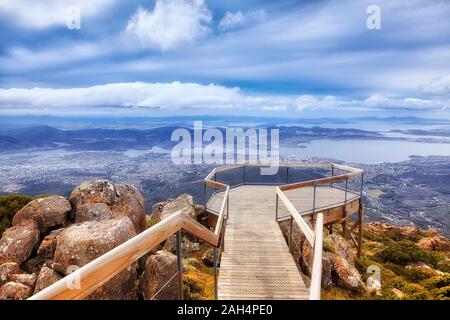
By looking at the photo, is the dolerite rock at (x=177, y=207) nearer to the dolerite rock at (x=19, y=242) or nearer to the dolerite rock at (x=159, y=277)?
the dolerite rock at (x=19, y=242)

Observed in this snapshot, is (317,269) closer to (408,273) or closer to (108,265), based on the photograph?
(108,265)

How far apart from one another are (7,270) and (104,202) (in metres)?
2.65

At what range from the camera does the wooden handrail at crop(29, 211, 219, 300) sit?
1.73 m

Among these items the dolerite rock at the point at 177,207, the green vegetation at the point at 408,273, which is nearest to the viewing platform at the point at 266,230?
the dolerite rock at the point at 177,207

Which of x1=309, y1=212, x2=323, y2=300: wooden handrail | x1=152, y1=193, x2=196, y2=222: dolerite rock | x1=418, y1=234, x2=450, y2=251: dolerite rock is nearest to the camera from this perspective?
x1=309, y1=212, x2=323, y2=300: wooden handrail

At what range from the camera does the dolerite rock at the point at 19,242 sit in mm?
6914

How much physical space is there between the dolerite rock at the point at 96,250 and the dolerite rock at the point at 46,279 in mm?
121

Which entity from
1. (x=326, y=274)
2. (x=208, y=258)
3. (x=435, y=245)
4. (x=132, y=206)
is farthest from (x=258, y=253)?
(x=435, y=245)

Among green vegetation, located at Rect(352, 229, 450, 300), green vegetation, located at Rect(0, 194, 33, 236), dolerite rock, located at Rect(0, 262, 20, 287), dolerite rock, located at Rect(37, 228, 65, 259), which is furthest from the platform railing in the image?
green vegetation, located at Rect(0, 194, 33, 236)

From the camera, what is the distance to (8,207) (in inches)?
368

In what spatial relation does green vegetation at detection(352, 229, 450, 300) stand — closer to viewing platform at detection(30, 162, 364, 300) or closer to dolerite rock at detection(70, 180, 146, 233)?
viewing platform at detection(30, 162, 364, 300)

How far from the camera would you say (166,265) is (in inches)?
237

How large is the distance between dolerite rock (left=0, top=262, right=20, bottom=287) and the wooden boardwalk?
4001mm
